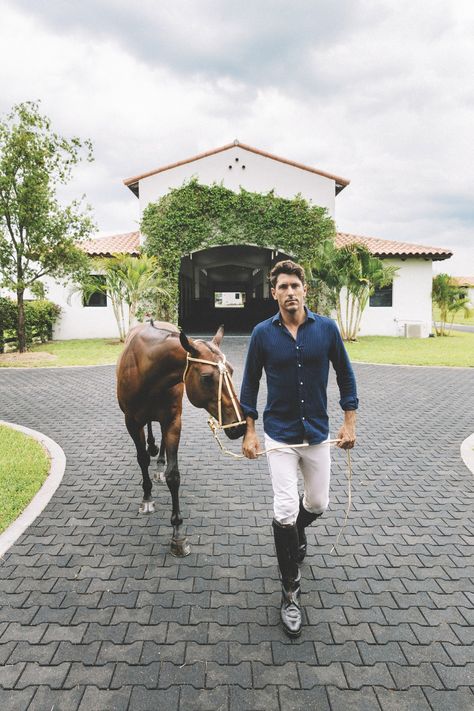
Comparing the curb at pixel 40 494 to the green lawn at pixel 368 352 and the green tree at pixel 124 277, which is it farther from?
the green tree at pixel 124 277

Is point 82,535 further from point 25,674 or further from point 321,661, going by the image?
point 321,661

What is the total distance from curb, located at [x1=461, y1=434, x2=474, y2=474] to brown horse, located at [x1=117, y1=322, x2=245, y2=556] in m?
3.72

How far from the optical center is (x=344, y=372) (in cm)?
294

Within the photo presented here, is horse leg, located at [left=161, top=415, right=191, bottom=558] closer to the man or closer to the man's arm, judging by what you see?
the man

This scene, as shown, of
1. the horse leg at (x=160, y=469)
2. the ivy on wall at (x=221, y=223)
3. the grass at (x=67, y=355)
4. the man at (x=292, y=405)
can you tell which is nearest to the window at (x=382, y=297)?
the ivy on wall at (x=221, y=223)

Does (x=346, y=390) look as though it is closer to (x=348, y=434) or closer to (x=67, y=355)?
(x=348, y=434)

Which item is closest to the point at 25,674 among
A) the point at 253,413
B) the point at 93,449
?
the point at 253,413

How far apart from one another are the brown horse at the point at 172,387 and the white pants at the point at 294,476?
0.31 metres

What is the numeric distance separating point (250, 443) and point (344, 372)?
78 centimetres

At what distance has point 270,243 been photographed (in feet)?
66.6

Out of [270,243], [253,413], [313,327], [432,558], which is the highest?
[270,243]

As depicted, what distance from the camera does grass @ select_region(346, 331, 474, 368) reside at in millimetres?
13923

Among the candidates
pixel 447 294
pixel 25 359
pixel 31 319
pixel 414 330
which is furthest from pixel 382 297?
pixel 31 319

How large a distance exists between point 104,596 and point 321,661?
145cm
